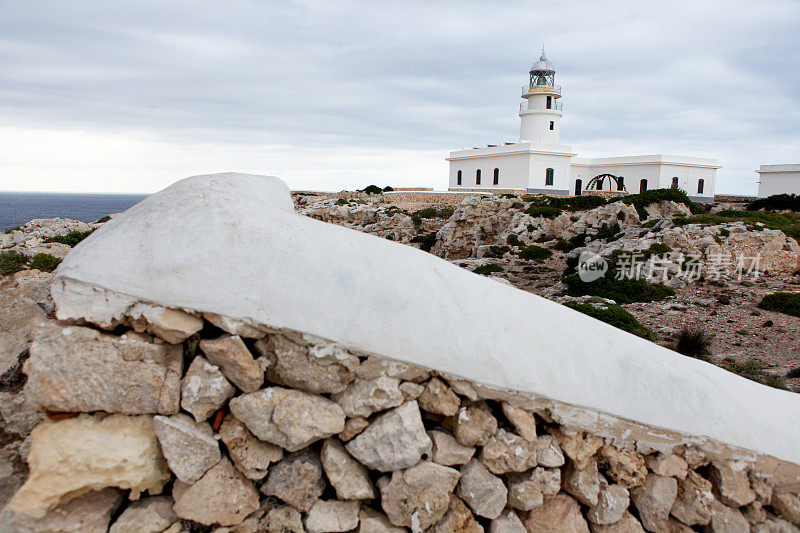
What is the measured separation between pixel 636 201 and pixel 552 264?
307 inches

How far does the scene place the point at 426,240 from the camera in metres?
23.8

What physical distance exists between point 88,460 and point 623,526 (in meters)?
2.87

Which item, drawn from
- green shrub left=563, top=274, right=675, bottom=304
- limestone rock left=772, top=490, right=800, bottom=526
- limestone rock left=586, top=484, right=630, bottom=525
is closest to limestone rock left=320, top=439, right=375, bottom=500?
limestone rock left=586, top=484, right=630, bottom=525

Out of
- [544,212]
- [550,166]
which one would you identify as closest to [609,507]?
[544,212]

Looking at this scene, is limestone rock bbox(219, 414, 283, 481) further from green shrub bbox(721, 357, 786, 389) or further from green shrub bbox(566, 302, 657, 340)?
green shrub bbox(566, 302, 657, 340)

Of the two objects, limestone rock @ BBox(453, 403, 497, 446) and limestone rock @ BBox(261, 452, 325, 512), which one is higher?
limestone rock @ BBox(453, 403, 497, 446)

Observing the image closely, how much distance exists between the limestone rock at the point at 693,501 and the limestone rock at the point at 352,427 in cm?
192

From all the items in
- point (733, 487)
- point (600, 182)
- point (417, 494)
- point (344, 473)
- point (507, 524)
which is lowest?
point (507, 524)

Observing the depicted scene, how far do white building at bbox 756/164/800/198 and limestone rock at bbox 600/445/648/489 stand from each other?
1998 inches

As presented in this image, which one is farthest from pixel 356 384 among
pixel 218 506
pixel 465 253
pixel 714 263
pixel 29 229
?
pixel 465 253

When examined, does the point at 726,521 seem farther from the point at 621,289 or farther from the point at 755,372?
the point at 621,289

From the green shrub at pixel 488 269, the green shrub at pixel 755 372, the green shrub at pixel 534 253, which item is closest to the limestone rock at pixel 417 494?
the green shrub at pixel 755 372

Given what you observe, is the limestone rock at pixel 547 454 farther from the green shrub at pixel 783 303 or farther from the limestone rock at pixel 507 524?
the green shrub at pixel 783 303

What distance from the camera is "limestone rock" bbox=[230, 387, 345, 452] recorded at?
7.98 ft
